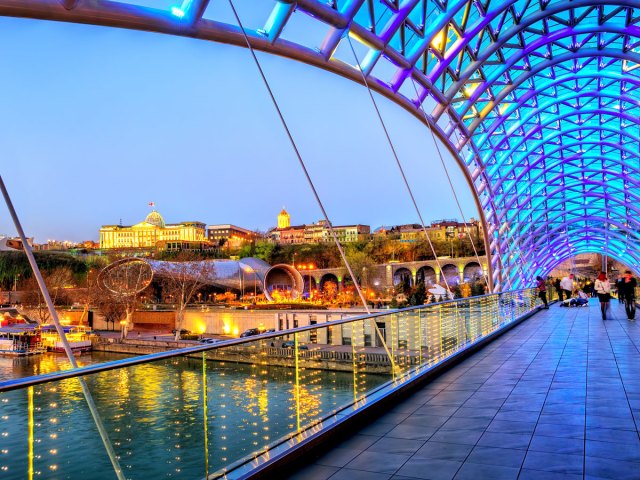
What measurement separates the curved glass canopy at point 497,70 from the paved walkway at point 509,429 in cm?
598

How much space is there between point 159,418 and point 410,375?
180 inches

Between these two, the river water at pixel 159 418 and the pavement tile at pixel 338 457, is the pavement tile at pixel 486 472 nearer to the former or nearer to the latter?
the pavement tile at pixel 338 457

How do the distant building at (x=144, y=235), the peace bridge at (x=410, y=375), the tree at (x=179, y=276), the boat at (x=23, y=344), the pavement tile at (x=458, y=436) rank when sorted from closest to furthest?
the peace bridge at (x=410, y=375) → the pavement tile at (x=458, y=436) → the boat at (x=23, y=344) → the tree at (x=179, y=276) → the distant building at (x=144, y=235)

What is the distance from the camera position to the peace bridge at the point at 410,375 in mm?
3689

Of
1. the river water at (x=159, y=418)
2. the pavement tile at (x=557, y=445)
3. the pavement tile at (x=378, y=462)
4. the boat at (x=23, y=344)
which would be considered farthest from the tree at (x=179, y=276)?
the pavement tile at (x=557, y=445)

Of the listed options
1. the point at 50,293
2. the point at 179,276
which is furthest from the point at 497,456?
the point at 50,293

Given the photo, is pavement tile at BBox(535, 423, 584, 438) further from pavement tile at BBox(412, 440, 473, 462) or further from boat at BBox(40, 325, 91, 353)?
boat at BBox(40, 325, 91, 353)

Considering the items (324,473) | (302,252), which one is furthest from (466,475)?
(302,252)

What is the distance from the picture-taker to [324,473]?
429cm

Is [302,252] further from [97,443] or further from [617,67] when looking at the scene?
[97,443]

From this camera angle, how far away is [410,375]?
774 centimetres

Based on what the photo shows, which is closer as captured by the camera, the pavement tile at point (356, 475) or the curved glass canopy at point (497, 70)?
the pavement tile at point (356, 475)

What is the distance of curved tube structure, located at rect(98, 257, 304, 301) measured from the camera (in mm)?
61062

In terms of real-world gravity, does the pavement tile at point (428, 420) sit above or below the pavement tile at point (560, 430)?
above
